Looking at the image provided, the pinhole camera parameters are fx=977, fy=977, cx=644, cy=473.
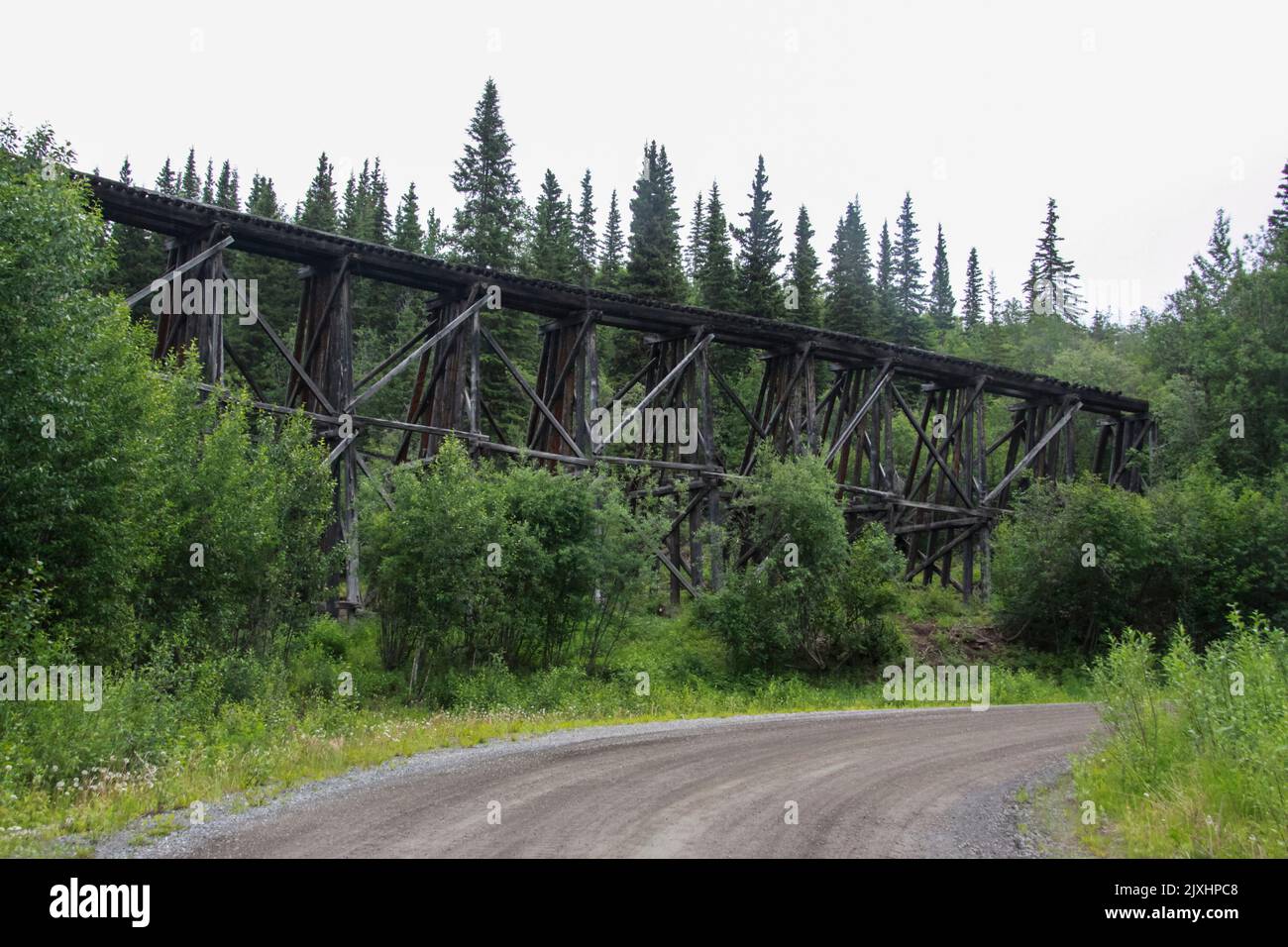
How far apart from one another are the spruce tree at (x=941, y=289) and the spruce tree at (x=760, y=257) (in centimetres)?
3805

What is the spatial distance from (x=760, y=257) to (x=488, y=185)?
13.4 metres

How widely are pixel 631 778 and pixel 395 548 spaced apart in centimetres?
1059

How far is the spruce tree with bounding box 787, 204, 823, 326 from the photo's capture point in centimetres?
4644

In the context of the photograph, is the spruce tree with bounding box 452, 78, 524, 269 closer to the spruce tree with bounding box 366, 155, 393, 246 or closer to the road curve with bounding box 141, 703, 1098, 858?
the spruce tree with bounding box 366, 155, 393, 246

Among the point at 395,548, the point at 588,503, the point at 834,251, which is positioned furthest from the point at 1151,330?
the point at 395,548

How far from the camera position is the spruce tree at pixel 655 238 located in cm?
4191

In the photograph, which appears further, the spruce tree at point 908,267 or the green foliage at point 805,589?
the spruce tree at point 908,267

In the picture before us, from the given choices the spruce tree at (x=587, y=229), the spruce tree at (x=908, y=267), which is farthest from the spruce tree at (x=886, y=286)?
the spruce tree at (x=587, y=229)

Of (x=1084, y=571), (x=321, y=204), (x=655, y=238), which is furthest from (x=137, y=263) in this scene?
(x=1084, y=571)

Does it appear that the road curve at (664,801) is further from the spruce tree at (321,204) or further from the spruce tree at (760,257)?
the spruce tree at (321,204)

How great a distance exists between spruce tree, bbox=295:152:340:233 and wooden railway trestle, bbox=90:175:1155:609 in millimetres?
29544

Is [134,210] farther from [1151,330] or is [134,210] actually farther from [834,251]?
[834,251]

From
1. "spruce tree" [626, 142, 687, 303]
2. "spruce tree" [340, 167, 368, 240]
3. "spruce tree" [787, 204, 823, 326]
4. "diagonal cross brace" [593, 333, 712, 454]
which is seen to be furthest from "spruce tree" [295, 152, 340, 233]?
"diagonal cross brace" [593, 333, 712, 454]
